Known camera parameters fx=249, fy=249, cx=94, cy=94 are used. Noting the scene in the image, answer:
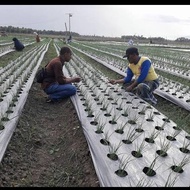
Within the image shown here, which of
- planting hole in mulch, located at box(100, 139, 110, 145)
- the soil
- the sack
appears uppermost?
the sack

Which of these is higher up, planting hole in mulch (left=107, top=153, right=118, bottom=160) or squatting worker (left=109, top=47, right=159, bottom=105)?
squatting worker (left=109, top=47, right=159, bottom=105)

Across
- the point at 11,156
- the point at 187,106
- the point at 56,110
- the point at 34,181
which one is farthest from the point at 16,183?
the point at 187,106

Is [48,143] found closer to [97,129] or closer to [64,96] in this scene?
[97,129]

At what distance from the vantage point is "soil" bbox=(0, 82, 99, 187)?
2098 mm

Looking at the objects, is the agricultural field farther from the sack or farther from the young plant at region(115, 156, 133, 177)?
the sack

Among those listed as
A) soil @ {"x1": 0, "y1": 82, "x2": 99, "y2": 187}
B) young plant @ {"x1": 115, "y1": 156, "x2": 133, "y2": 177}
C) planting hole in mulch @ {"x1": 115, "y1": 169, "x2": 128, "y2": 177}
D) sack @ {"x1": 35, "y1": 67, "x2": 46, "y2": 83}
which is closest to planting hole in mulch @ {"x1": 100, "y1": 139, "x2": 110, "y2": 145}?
soil @ {"x1": 0, "y1": 82, "x2": 99, "y2": 187}

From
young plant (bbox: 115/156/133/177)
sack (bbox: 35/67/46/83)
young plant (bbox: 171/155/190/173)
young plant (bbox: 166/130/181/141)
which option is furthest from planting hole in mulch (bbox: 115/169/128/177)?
→ sack (bbox: 35/67/46/83)

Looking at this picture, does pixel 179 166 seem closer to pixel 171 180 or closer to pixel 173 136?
pixel 171 180

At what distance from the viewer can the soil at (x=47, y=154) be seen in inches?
82.6

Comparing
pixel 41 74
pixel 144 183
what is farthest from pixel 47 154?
pixel 41 74

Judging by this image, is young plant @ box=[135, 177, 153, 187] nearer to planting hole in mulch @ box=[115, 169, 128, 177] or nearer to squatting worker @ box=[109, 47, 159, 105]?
planting hole in mulch @ box=[115, 169, 128, 177]

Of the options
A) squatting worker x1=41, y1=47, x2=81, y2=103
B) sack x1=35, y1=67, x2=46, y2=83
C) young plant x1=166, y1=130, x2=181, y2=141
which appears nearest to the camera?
young plant x1=166, y1=130, x2=181, y2=141

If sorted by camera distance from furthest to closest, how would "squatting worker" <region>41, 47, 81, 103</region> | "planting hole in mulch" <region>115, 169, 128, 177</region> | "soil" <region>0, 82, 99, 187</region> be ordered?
"squatting worker" <region>41, 47, 81, 103</region>, "soil" <region>0, 82, 99, 187</region>, "planting hole in mulch" <region>115, 169, 128, 177</region>

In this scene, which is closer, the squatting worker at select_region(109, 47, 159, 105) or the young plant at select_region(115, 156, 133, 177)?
the young plant at select_region(115, 156, 133, 177)
